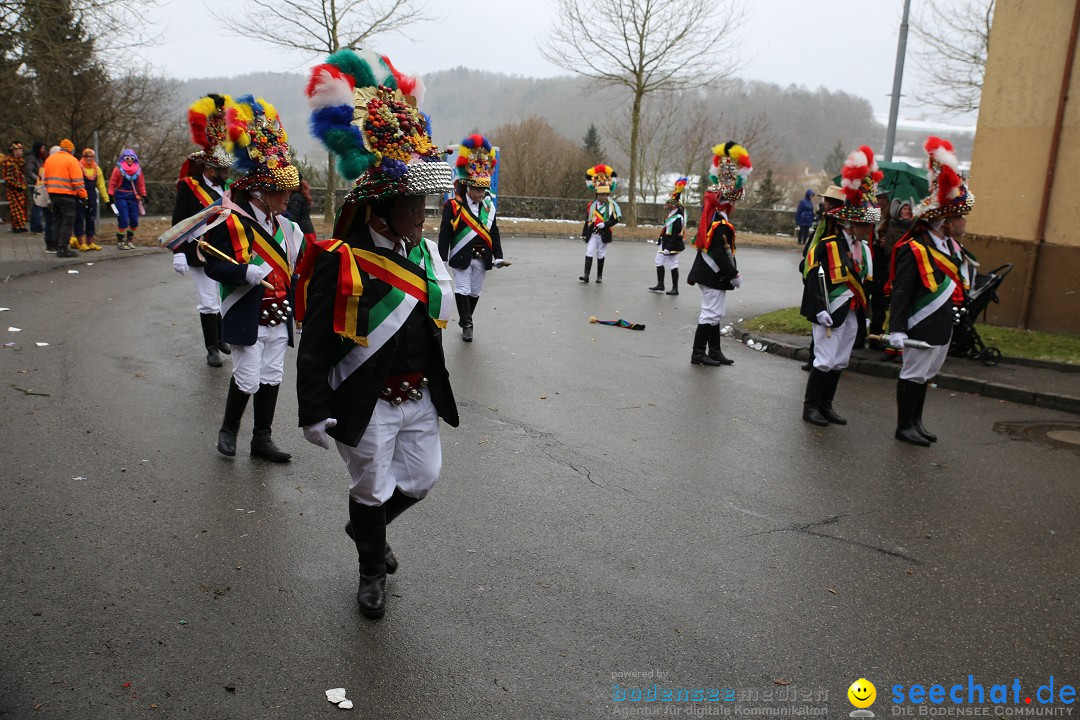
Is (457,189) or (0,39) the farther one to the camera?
(0,39)

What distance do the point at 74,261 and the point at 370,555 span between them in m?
14.3

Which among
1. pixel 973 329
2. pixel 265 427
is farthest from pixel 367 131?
pixel 973 329

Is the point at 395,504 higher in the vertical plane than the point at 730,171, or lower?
lower

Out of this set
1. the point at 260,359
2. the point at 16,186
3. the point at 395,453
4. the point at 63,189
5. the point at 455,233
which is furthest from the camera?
the point at 16,186

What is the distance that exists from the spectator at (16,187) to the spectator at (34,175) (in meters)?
0.14

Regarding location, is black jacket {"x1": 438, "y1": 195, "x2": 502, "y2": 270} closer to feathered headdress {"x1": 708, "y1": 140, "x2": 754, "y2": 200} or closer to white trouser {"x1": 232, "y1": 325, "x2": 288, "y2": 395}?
feathered headdress {"x1": 708, "y1": 140, "x2": 754, "y2": 200}

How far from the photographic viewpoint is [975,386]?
901 cm

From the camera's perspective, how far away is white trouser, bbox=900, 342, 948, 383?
22.5ft

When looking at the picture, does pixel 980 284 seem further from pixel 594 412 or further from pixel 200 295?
pixel 200 295

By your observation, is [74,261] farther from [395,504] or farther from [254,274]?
[395,504]

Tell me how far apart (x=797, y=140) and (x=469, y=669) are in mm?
84500

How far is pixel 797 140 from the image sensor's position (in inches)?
3191

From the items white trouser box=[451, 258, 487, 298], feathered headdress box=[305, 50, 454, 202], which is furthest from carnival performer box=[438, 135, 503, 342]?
feathered headdress box=[305, 50, 454, 202]

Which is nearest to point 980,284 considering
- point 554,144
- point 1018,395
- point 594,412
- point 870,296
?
point 870,296
